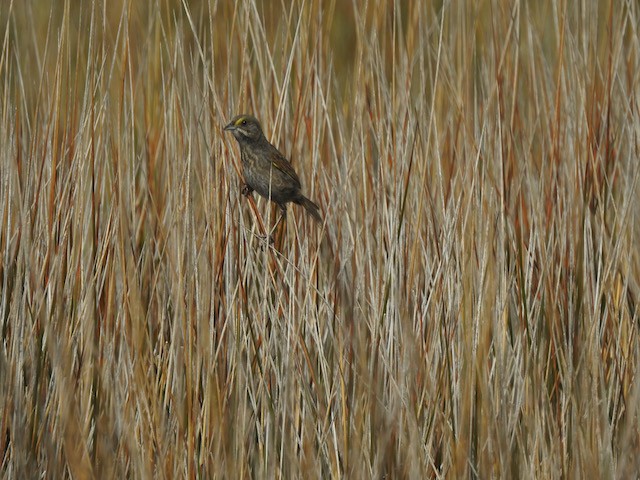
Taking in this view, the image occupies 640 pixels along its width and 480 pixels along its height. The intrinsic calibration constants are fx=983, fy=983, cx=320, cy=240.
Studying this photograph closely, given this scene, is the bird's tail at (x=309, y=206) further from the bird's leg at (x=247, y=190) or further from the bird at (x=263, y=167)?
the bird's leg at (x=247, y=190)

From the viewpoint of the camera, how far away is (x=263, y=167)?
2896mm

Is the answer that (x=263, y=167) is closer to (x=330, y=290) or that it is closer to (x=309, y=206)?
(x=309, y=206)

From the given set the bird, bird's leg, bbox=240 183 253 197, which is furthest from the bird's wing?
bird's leg, bbox=240 183 253 197

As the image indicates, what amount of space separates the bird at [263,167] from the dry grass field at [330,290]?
4 centimetres

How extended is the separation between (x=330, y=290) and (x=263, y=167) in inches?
17.8

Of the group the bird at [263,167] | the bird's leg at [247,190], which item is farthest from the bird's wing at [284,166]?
the bird's leg at [247,190]

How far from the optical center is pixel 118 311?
2.54 m

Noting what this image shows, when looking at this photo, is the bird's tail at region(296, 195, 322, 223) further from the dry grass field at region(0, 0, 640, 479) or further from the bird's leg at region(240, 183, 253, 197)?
the bird's leg at region(240, 183, 253, 197)

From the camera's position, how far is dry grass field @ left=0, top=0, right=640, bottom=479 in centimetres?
221

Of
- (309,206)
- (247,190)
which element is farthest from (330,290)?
(247,190)

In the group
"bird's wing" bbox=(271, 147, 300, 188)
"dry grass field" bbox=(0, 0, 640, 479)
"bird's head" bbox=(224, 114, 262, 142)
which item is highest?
"bird's head" bbox=(224, 114, 262, 142)

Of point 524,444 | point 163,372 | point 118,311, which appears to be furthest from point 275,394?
point 524,444

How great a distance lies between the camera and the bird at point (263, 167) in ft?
9.41

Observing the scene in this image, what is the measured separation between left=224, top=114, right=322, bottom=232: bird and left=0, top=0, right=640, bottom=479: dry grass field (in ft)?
0.14
